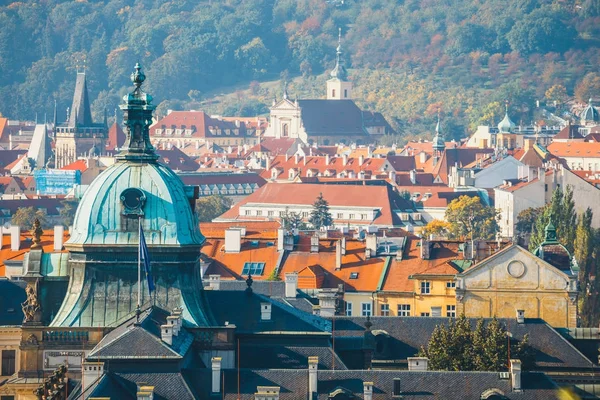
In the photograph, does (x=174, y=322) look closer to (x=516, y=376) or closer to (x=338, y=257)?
(x=516, y=376)

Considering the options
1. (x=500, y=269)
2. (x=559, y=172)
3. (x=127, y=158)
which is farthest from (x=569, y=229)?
(x=127, y=158)

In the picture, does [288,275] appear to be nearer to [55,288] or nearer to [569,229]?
[55,288]

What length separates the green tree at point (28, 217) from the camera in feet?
512

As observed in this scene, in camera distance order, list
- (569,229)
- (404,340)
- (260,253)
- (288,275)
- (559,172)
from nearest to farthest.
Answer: (404,340) < (288,275) < (260,253) < (569,229) < (559,172)

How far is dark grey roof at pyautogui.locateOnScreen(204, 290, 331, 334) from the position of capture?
186ft

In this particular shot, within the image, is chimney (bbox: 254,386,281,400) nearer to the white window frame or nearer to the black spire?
the black spire

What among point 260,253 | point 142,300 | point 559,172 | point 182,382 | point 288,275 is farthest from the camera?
point 559,172

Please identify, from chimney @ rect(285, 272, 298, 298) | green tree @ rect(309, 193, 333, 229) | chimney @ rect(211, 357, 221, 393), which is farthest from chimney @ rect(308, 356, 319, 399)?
green tree @ rect(309, 193, 333, 229)

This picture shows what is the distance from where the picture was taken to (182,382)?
163 ft

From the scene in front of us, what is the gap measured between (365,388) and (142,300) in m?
6.98

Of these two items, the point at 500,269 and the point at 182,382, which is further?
the point at 500,269

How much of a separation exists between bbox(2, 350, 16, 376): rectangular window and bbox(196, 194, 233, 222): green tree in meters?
97.3

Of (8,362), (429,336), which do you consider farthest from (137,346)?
(429,336)

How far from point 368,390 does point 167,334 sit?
163 inches
